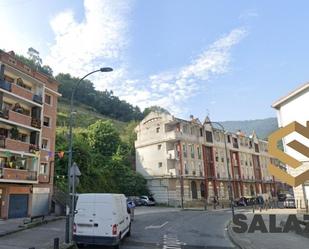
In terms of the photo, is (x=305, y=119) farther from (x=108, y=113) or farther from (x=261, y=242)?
(x=108, y=113)

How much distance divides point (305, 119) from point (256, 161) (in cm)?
4565

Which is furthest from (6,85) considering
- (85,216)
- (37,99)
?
(85,216)

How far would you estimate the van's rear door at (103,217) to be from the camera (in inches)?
518

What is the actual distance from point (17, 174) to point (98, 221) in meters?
17.6

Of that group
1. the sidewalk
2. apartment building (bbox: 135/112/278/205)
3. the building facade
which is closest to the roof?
the building facade

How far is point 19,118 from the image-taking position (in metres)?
29.6

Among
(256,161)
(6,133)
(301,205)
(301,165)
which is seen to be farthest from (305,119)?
(256,161)

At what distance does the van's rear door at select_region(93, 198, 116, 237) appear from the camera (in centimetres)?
1316

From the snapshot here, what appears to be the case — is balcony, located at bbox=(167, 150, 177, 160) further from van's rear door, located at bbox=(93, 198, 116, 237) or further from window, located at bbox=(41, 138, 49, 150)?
van's rear door, located at bbox=(93, 198, 116, 237)

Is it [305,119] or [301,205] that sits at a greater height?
[305,119]

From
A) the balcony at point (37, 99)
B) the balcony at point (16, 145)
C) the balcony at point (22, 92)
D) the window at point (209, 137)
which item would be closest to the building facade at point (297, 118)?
the balcony at point (37, 99)

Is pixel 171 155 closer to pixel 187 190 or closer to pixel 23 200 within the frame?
pixel 187 190

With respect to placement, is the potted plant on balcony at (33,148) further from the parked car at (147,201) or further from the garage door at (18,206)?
the parked car at (147,201)

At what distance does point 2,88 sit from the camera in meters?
27.9
